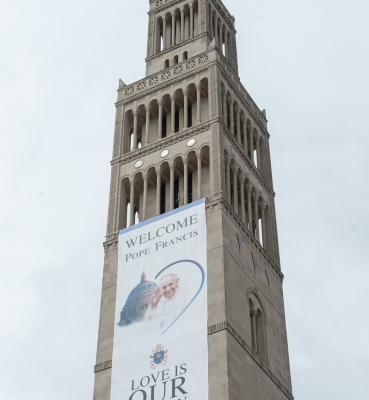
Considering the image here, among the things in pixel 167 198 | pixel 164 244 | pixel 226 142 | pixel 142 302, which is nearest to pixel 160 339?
pixel 142 302

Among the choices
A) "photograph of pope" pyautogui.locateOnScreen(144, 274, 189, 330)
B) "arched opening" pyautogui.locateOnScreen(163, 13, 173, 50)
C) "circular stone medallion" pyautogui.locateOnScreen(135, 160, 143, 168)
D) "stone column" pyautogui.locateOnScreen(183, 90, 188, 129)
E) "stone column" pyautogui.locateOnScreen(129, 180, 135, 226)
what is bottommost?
"photograph of pope" pyautogui.locateOnScreen(144, 274, 189, 330)

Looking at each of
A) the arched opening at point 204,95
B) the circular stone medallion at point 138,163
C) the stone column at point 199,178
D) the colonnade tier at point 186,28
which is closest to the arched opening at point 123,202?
the circular stone medallion at point 138,163

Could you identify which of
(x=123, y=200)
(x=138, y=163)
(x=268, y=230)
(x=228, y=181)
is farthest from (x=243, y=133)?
(x=123, y=200)

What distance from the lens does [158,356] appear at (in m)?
41.8

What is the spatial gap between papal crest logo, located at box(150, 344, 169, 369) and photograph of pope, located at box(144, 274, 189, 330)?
48.1 inches

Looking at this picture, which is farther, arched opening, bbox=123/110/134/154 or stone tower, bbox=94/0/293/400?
arched opening, bbox=123/110/134/154

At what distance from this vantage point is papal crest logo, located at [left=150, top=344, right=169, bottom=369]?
136ft

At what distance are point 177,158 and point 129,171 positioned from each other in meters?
3.30

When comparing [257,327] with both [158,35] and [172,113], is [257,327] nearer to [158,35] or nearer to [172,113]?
[172,113]

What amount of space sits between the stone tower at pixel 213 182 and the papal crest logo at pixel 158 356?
2434 millimetres

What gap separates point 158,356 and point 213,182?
11237 mm

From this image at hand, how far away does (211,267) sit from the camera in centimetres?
4391

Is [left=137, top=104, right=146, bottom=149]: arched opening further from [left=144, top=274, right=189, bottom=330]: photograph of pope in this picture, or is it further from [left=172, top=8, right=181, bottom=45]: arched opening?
[left=144, top=274, right=189, bottom=330]: photograph of pope

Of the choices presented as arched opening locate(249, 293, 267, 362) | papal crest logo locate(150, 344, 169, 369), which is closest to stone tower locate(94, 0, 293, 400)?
arched opening locate(249, 293, 267, 362)
